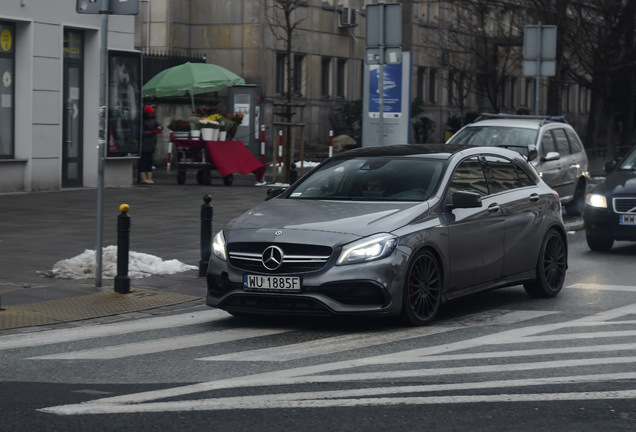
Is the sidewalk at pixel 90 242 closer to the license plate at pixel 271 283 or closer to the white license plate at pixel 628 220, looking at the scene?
the license plate at pixel 271 283

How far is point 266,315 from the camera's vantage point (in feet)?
32.9

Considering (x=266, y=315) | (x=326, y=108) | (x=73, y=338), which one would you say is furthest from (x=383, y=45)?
(x=326, y=108)

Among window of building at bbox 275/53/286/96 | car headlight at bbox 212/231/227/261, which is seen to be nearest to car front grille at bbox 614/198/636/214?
car headlight at bbox 212/231/227/261

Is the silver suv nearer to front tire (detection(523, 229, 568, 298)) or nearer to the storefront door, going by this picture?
front tire (detection(523, 229, 568, 298))

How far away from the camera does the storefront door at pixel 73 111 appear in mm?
23641

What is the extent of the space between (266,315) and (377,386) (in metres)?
3.08

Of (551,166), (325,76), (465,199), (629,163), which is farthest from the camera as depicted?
(325,76)

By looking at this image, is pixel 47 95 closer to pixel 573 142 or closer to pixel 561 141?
pixel 561 141

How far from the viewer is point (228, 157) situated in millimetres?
26031

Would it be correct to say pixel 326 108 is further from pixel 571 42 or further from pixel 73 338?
pixel 73 338

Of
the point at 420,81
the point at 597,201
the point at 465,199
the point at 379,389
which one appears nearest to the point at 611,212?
the point at 597,201

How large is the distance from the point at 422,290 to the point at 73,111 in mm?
15660

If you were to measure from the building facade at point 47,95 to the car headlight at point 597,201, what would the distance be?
10.9 m

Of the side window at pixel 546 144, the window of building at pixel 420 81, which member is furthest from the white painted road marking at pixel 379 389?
the window of building at pixel 420 81
